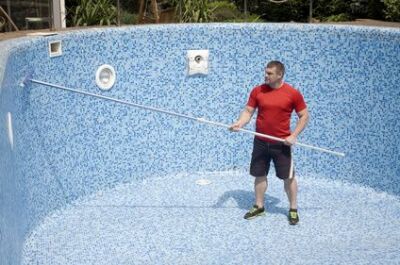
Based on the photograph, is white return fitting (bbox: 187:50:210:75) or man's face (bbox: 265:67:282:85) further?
white return fitting (bbox: 187:50:210:75)

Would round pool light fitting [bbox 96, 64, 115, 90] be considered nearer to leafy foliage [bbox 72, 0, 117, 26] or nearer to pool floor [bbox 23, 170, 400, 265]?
pool floor [bbox 23, 170, 400, 265]

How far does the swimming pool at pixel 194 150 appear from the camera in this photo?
14.9 ft

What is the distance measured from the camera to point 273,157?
485cm

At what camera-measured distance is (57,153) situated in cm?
507

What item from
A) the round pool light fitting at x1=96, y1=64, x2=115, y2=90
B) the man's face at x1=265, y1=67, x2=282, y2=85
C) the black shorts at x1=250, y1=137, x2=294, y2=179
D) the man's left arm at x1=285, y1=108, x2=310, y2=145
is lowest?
the black shorts at x1=250, y1=137, x2=294, y2=179

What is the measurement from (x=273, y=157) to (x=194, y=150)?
1.37 m

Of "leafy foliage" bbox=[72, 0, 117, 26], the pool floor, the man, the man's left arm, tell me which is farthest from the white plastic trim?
"leafy foliage" bbox=[72, 0, 117, 26]

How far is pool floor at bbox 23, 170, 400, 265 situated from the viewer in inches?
174

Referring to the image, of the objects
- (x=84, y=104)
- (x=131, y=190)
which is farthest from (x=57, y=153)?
(x=131, y=190)

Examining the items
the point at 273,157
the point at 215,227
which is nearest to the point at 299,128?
the point at 273,157

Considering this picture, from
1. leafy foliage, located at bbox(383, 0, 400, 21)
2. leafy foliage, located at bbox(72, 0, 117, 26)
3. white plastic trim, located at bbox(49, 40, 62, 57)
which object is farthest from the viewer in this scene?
leafy foliage, located at bbox(383, 0, 400, 21)

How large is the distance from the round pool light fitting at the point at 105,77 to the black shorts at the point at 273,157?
4.85 ft

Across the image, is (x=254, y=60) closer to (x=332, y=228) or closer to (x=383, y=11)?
(x=332, y=228)

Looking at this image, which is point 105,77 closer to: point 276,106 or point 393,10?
point 276,106
